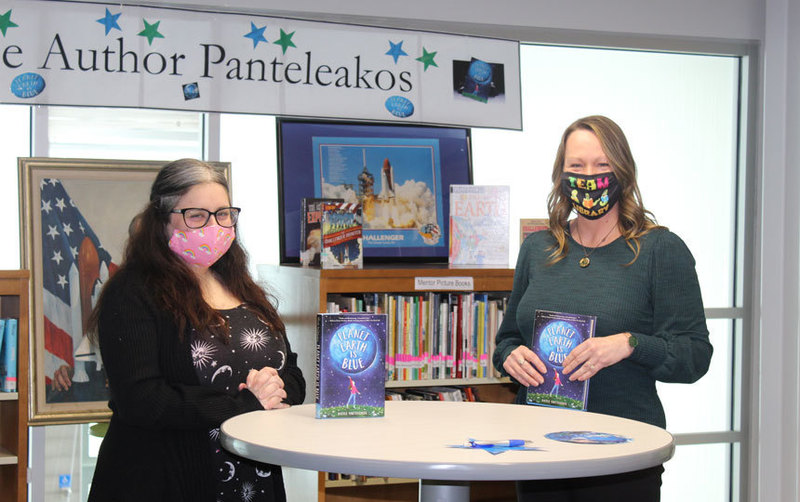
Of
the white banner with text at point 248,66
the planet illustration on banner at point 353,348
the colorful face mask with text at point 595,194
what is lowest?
the planet illustration on banner at point 353,348

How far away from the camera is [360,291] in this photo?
3199 mm

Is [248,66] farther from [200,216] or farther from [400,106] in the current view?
[200,216]

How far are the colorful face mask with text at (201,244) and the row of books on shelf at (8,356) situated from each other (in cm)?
107

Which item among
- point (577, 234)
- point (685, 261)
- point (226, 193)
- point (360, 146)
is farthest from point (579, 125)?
point (360, 146)

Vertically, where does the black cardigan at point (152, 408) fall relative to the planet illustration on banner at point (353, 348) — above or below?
below

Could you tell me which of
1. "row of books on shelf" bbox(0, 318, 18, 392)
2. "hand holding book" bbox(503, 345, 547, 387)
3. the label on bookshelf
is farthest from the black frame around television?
"hand holding book" bbox(503, 345, 547, 387)

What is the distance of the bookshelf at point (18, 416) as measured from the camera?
2.98m

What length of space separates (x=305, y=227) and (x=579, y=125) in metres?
1.31

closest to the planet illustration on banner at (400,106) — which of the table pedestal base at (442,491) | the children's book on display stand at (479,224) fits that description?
the children's book on display stand at (479,224)

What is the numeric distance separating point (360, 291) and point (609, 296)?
116 cm

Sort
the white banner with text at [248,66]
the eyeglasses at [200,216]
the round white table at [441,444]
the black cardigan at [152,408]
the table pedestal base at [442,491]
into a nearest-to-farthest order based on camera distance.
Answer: the round white table at [441,444], the table pedestal base at [442,491], the black cardigan at [152,408], the eyeglasses at [200,216], the white banner with text at [248,66]

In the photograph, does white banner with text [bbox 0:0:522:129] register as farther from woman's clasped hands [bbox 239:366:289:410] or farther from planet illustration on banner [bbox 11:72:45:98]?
woman's clasped hands [bbox 239:366:289:410]

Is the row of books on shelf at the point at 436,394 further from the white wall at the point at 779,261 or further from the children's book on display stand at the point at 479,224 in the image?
the white wall at the point at 779,261

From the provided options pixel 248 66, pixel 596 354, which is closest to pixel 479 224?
pixel 248 66
